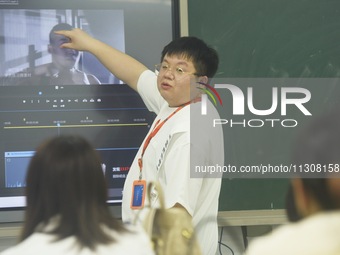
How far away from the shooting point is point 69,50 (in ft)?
10.7

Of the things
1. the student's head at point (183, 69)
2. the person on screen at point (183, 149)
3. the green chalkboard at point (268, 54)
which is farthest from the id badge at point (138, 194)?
the green chalkboard at point (268, 54)

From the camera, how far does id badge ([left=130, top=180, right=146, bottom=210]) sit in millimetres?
2641

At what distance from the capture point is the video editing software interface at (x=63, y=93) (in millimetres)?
3213

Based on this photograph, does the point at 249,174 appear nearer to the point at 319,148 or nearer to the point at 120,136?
the point at 120,136

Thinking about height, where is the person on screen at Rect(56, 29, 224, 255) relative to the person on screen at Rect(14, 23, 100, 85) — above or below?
below

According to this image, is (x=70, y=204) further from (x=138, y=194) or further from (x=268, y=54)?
(x=268, y=54)

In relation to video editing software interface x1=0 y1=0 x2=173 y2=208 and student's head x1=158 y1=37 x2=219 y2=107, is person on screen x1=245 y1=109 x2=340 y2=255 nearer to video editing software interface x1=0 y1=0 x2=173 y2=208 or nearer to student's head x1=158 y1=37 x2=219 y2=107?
student's head x1=158 y1=37 x2=219 y2=107

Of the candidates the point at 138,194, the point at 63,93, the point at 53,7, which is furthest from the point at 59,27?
the point at 138,194

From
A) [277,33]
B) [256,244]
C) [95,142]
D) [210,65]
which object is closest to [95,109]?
[95,142]

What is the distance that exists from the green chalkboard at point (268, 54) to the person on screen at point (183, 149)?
702 millimetres

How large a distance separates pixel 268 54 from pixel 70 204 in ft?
6.82

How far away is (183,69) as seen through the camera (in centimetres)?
273

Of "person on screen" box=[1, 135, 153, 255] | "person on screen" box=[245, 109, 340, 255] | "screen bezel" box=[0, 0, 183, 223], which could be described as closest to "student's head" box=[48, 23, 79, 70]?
"screen bezel" box=[0, 0, 183, 223]

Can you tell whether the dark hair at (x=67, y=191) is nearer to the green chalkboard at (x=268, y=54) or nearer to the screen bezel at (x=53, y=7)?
the screen bezel at (x=53, y=7)
